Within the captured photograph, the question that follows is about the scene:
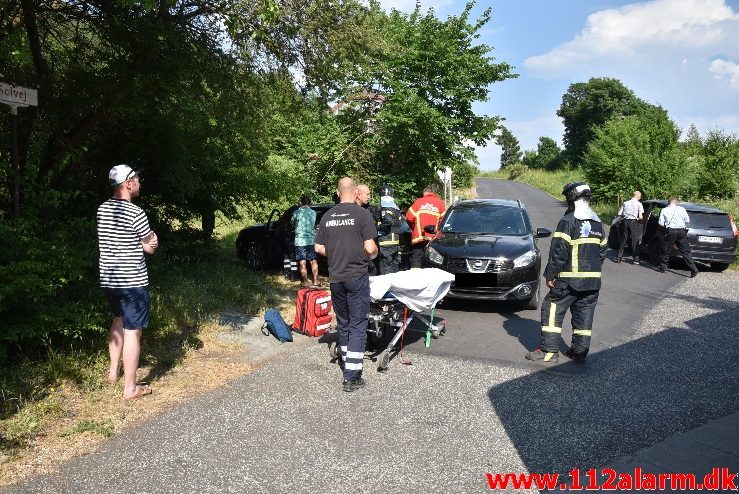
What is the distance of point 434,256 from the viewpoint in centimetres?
812

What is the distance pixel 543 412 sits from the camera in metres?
4.47

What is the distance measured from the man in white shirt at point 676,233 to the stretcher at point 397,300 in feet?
27.5

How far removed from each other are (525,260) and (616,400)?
320 centimetres

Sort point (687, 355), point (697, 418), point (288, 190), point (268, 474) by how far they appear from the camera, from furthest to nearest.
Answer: point (288, 190), point (687, 355), point (697, 418), point (268, 474)

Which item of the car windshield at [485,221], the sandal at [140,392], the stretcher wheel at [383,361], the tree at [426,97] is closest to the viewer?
the sandal at [140,392]

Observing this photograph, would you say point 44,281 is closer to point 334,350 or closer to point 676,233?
point 334,350

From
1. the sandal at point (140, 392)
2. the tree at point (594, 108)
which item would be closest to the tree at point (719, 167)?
the sandal at point (140, 392)

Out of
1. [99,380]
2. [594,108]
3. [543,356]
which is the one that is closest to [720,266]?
[543,356]

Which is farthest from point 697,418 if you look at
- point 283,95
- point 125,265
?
point 283,95

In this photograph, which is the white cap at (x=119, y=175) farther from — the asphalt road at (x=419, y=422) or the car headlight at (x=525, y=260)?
the car headlight at (x=525, y=260)

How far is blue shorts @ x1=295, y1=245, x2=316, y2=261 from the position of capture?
10.1 metres

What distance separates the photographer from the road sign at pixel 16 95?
4.85 meters

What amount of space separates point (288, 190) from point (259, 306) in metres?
5.13

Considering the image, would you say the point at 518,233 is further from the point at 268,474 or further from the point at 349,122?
the point at 349,122
